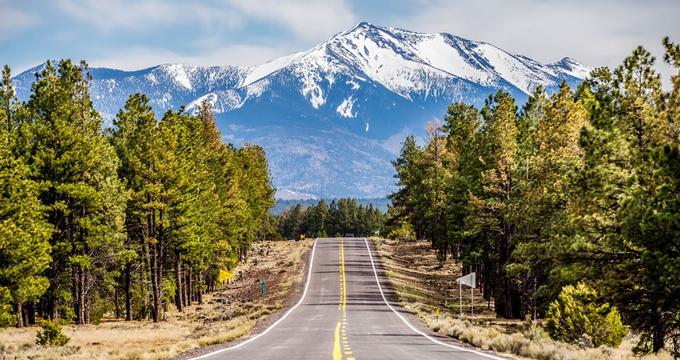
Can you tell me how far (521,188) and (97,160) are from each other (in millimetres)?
21225

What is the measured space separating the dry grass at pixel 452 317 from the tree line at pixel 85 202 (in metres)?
15.9

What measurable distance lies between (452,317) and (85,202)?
20.4m

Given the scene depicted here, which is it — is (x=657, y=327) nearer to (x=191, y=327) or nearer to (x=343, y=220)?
(x=191, y=327)

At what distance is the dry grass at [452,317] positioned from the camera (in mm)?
18844

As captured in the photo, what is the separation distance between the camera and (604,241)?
1986 centimetres

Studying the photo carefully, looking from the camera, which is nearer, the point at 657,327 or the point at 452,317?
the point at 657,327

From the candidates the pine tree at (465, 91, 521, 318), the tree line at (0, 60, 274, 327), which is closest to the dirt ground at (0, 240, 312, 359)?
the tree line at (0, 60, 274, 327)

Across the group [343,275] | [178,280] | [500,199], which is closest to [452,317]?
[500,199]

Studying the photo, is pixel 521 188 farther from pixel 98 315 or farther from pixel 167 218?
pixel 98 315

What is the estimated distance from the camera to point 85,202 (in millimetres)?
33188

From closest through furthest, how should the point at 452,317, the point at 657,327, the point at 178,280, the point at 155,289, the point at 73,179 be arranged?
A: the point at 657,327
the point at 73,179
the point at 452,317
the point at 155,289
the point at 178,280

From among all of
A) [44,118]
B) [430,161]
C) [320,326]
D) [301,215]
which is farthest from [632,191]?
[301,215]

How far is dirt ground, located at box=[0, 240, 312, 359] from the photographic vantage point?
2243 cm

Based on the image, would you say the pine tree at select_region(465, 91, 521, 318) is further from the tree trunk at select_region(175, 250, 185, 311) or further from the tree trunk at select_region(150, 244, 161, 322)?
the tree trunk at select_region(175, 250, 185, 311)
